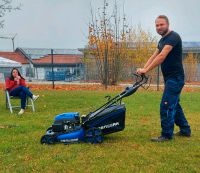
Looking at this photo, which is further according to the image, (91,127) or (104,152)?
(91,127)

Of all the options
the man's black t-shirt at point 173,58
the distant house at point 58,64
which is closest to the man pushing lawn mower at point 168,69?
the man's black t-shirt at point 173,58

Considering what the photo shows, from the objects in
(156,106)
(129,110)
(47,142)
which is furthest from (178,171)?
(156,106)

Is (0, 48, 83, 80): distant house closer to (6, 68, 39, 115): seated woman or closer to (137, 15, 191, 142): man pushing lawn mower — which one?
(6, 68, 39, 115): seated woman

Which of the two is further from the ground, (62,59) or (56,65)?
(62,59)

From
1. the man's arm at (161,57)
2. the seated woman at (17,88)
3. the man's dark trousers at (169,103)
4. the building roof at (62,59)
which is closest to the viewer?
the man's arm at (161,57)

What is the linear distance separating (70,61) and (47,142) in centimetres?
3549

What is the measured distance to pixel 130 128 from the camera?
8.29 metres

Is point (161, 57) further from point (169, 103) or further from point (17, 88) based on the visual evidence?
point (17, 88)

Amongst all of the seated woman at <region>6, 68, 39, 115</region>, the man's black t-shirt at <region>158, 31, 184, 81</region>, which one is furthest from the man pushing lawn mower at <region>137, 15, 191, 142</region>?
the seated woman at <region>6, 68, 39, 115</region>

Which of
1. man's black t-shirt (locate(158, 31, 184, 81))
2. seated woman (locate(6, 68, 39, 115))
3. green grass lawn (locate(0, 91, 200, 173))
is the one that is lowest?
green grass lawn (locate(0, 91, 200, 173))

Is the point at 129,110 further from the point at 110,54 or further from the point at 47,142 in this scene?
the point at 110,54

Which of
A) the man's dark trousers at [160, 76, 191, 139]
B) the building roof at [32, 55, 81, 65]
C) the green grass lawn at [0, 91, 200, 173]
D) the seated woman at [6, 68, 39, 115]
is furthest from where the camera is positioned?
the building roof at [32, 55, 81, 65]

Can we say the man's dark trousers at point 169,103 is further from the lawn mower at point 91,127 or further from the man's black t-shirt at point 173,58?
the lawn mower at point 91,127

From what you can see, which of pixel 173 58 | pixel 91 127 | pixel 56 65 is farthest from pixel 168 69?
pixel 56 65
